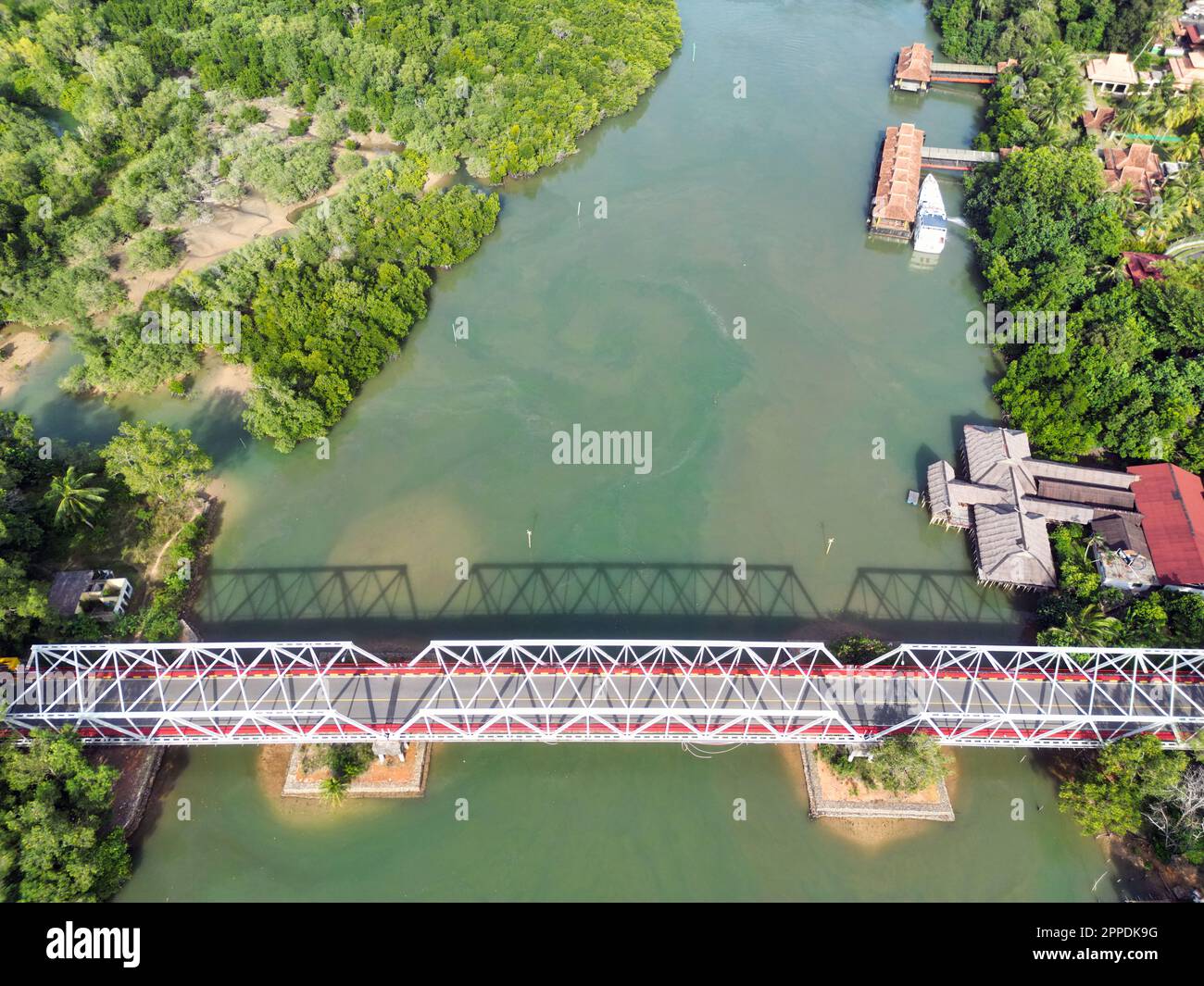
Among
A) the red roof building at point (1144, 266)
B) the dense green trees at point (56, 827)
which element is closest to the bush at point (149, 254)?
the dense green trees at point (56, 827)

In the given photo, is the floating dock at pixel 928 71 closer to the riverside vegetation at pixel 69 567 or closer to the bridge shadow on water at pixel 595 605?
the bridge shadow on water at pixel 595 605

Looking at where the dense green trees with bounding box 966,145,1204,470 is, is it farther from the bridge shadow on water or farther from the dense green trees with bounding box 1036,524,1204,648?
the bridge shadow on water

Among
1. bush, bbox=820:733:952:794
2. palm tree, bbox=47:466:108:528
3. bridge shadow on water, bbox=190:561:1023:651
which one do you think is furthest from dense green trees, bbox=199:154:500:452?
bush, bbox=820:733:952:794

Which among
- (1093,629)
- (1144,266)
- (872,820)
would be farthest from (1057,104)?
(872,820)

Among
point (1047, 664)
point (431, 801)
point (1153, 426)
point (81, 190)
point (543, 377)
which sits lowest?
point (431, 801)

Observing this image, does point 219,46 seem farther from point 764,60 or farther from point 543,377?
point 764,60

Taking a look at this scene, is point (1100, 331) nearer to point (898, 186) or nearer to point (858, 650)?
point (898, 186)

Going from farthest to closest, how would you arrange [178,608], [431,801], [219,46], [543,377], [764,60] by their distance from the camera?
[764,60]
[219,46]
[543,377]
[178,608]
[431,801]

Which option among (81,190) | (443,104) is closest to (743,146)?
(443,104)
